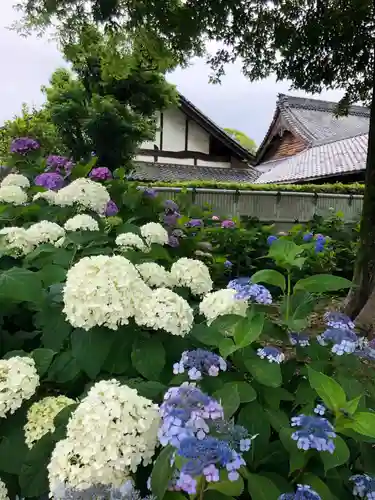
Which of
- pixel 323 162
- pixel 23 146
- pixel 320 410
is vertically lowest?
pixel 320 410

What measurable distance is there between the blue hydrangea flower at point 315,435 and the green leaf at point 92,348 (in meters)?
0.39

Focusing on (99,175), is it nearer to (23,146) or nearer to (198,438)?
(23,146)

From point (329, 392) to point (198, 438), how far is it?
26 centimetres

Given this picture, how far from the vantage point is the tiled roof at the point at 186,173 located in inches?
563

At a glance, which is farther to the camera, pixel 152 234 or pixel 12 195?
pixel 12 195

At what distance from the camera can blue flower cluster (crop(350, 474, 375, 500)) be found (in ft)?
2.42

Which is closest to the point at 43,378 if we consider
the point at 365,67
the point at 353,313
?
the point at 353,313

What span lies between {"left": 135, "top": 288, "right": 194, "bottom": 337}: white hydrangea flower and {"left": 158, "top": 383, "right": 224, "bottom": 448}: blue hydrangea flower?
262mm

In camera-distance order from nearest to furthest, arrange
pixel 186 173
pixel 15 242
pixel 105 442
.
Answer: pixel 105 442 → pixel 15 242 → pixel 186 173

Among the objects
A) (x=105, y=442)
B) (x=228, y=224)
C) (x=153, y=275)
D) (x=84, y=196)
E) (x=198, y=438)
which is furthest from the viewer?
(x=228, y=224)

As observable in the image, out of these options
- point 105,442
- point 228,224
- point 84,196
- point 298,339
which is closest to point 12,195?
point 84,196

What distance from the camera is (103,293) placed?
94cm

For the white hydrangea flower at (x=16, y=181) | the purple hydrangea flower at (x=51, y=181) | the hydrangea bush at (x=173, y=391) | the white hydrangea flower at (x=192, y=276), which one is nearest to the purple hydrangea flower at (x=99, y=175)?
the purple hydrangea flower at (x=51, y=181)

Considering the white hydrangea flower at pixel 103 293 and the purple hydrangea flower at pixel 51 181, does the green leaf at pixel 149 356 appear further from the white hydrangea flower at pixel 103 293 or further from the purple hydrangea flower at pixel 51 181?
the purple hydrangea flower at pixel 51 181
